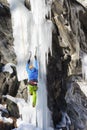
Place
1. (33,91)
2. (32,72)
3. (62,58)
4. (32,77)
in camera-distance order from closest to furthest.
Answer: (32,72) → (32,77) → (33,91) → (62,58)

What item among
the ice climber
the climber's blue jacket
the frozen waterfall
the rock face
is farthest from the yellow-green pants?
the rock face

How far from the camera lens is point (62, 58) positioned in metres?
13.9

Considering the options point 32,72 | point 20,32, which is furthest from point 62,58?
point 32,72

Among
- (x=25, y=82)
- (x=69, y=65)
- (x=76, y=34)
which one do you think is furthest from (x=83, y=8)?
(x=25, y=82)

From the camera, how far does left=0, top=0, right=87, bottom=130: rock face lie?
13133mm

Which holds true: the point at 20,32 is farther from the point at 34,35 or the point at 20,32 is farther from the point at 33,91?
the point at 33,91

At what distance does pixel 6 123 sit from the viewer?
11609mm

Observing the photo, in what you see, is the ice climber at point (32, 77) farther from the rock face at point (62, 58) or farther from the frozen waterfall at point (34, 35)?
the rock face at point (62, 58)

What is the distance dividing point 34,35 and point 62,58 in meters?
1.45

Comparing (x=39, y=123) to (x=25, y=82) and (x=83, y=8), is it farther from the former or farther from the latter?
(x=83, y=8)

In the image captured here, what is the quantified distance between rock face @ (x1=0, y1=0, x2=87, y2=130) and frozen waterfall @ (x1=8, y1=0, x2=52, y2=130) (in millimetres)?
191

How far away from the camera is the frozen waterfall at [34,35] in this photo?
42.5ft

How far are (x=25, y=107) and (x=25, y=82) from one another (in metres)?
0.81

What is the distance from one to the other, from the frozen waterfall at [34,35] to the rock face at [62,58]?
0.19 metres
